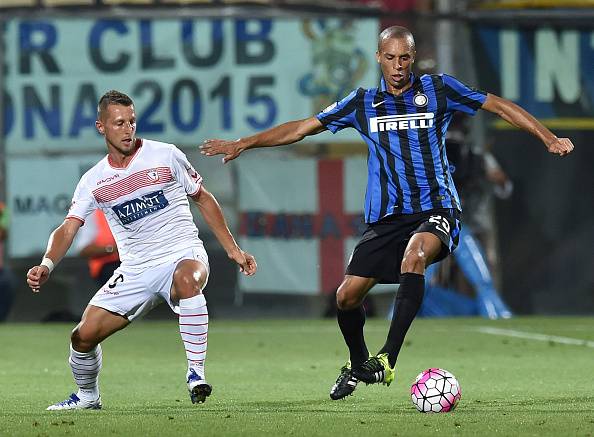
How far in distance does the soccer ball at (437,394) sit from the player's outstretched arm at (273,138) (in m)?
1.63

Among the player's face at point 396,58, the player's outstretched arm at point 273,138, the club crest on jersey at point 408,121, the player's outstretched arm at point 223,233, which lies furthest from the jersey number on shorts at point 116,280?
the player's face at point 396,58

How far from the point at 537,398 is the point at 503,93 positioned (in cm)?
856

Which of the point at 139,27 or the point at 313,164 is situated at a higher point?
the point at 139,27

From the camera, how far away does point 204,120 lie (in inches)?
636

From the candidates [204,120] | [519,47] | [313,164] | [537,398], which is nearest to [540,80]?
[519,47]

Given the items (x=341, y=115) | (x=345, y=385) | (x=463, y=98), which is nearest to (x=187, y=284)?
(x=345, y=385)

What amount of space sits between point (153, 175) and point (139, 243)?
15.5 inches

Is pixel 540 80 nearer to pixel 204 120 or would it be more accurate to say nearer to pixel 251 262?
pixel 204 120

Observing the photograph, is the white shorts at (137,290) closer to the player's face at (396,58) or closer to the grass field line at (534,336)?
the player's face at (396,58)

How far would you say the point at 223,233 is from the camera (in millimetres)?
8078

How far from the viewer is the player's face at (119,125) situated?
25.9ft

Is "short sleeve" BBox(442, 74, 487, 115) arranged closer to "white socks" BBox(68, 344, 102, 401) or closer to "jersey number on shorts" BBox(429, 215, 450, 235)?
"jersey number on shorts" BBox(429, 215, 450, 235)

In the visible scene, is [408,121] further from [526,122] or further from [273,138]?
[273,138]

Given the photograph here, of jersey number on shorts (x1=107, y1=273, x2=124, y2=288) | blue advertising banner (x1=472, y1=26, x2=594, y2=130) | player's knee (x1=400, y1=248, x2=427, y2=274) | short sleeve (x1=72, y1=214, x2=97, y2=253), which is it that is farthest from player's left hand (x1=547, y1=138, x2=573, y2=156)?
blue advertising banner (x1=472, y1=26, x2=594, y2=130)
